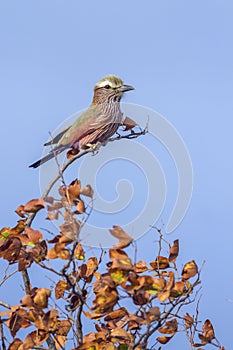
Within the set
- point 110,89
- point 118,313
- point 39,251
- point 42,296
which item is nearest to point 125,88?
point 110,89

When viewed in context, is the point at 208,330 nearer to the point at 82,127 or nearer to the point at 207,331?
the point at 207,331

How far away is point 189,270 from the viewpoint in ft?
11.2

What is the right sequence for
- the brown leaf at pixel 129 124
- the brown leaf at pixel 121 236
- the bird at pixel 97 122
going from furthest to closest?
the bird at pixel 97 122 < the brown leaf at pixel 129 124 < the brown leaf at pixel 121 236

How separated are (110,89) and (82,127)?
72 cm

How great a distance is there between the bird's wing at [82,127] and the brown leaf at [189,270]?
2.24 metres

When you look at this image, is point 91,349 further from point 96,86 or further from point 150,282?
point 96,86

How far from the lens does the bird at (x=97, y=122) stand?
542 cm

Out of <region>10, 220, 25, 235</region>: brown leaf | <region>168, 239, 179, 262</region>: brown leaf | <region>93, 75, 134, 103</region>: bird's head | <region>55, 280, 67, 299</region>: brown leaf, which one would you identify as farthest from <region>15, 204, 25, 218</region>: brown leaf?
<region>93, 75, 134, 103</region>: bird's head

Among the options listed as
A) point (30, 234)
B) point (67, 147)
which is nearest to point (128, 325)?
point (30, 234)

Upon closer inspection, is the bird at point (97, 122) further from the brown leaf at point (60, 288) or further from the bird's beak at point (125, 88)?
the brown leaf at point (60, 288)

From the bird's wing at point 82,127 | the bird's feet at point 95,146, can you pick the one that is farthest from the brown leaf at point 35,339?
the bird's wing at point 82,127

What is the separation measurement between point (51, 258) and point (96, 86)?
3.20m

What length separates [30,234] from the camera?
3.48m

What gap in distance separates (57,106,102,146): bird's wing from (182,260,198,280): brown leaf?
2.24m
